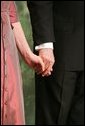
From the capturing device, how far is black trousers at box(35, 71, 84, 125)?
186 centimetres

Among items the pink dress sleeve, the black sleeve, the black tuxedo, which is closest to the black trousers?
the black tuxedo

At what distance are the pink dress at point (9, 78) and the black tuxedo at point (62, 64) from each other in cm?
48

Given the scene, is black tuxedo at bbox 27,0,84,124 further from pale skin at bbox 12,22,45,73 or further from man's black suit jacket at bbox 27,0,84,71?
pale skin at bbox 12,22,45,73

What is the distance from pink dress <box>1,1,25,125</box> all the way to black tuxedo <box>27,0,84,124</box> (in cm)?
48

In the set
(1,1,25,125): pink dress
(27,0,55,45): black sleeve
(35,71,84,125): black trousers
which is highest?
(27,0,55,45): black sleeve

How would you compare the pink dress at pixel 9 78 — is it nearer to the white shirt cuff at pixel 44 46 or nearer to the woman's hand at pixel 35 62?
the woman's hand at pixel 35 62

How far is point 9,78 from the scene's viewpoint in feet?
3.58

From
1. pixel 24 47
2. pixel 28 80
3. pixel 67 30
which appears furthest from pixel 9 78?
pixel 28 80

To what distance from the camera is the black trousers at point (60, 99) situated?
1863mm

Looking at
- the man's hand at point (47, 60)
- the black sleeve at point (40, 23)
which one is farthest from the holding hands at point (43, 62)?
the black sleeve at point (40, 23)

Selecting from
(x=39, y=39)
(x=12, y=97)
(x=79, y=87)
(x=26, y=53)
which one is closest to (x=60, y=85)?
(x=79, y=87)

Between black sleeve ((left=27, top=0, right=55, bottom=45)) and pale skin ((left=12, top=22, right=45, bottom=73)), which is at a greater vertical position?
black sleeve ((left=27, top=0, right=55, bottom=45))

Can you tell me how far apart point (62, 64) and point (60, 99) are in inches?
6.5

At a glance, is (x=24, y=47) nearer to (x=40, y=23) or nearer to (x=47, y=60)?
(x=47, y=60)
